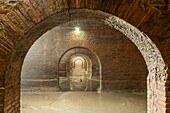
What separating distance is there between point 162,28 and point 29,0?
6.28 feet

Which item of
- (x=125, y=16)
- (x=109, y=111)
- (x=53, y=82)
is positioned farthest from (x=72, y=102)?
(x=125, y=16)

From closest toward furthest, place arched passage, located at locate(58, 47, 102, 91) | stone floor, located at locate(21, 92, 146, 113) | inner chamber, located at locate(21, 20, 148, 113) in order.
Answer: stone floor, located at locate(21, 92, 146, 113) < inner chamber, located at locate(21, 20, 148, 113) < arched passage, located at locate(58, 47, 102, 91)

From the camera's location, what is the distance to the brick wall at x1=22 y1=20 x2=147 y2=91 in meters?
10.1

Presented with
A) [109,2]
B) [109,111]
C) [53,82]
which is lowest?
[109,111]

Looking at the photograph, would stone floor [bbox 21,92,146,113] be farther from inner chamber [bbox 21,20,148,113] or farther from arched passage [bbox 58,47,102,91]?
arched passage [bbox 58,47,102,91]

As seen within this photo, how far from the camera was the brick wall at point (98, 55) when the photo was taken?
10.1 m

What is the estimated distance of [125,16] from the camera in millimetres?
2902

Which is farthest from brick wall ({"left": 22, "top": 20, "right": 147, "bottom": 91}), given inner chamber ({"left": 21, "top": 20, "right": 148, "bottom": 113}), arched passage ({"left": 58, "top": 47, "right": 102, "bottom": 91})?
arched passage ({"left": 58, "top": 47, "right": 102, "bottom": 91})

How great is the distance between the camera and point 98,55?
33.4 feet

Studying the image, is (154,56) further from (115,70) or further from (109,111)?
(115,70)

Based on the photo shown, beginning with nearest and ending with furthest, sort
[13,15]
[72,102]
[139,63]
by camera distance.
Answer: [13,15]
[72,102]
[139,63]

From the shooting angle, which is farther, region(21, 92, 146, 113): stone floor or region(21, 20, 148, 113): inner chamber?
region(21, 20, 148, 113): inner chamber

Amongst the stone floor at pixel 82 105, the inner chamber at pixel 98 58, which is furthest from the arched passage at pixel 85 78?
the stone floor at pixel 82 105

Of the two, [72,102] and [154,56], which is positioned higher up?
[154,56]
